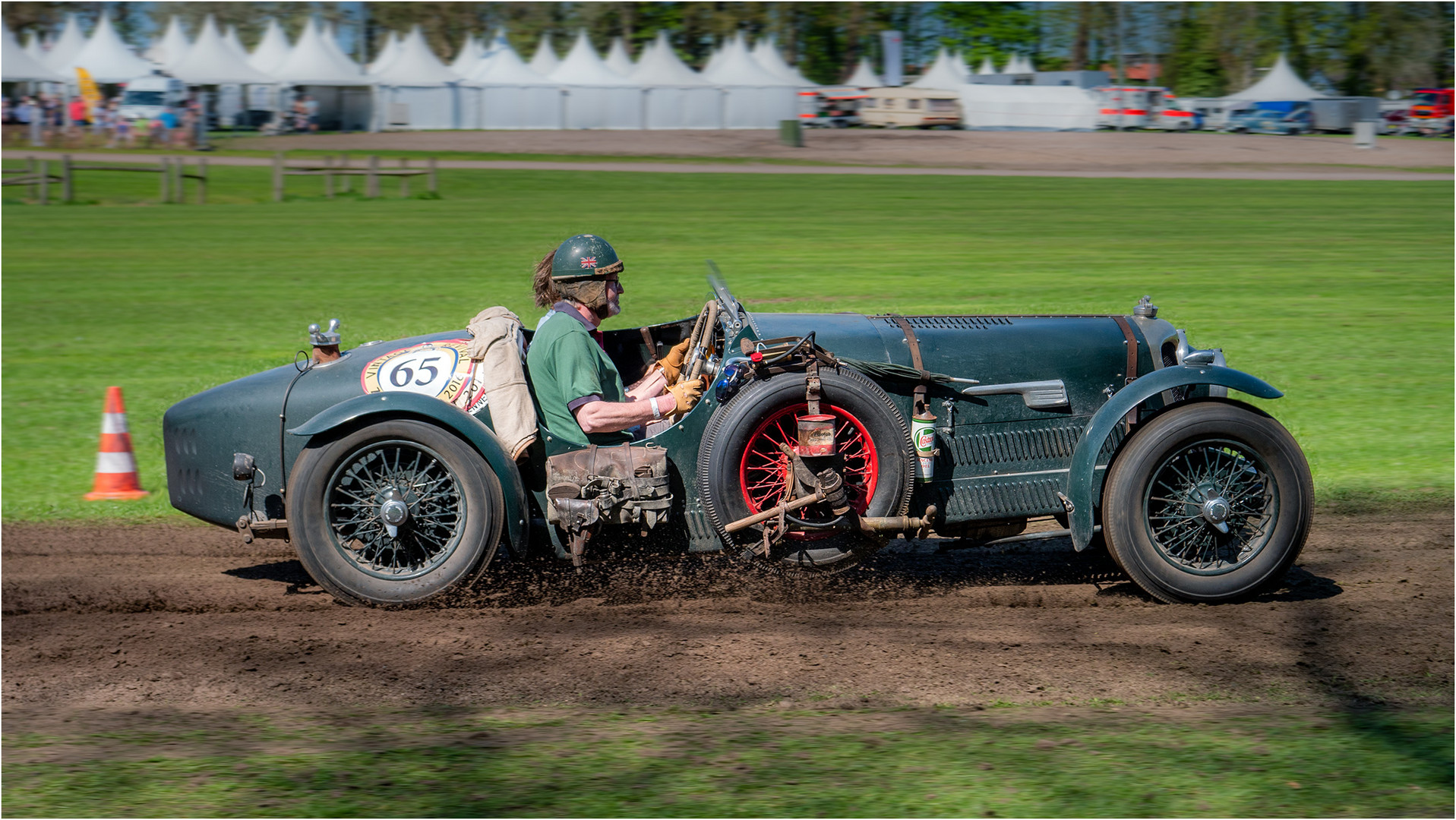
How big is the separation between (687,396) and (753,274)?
11.0 metres

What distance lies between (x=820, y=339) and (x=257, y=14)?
94.6m

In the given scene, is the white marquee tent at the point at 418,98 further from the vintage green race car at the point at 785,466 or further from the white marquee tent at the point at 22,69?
the vintage green race car at the point at 785,466

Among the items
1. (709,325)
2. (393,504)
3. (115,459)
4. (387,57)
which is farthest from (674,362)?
(387,57)

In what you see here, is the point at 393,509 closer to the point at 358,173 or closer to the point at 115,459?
the point at 115,459

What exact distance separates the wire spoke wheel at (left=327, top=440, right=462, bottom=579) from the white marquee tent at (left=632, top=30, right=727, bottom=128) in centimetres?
4809

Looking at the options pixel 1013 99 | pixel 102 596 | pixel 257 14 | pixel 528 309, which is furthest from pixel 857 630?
pixel 257 14

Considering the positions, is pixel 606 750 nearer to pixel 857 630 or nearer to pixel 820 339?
pixel 857 630

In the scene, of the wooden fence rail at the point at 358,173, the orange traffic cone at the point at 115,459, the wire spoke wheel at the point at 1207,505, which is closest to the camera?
the wire spoke wheel at the point at 1207,505

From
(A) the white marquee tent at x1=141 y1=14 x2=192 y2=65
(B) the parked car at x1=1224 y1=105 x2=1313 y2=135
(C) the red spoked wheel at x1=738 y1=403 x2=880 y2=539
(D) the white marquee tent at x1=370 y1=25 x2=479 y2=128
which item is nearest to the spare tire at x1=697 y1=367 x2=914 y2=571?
(C) the red spoked wheel at x1=738 y1=403 x2=880 y2=539

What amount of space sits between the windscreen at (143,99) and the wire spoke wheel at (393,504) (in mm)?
47113

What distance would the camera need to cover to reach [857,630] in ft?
16.6

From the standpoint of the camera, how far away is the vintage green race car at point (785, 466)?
209 inches

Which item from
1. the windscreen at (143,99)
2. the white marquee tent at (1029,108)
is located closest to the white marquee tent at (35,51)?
the windscreen at (143,99)

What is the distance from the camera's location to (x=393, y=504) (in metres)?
5.27
